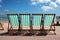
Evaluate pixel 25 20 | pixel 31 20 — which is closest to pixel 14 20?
pixel 25 20

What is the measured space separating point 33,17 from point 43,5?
2155cm

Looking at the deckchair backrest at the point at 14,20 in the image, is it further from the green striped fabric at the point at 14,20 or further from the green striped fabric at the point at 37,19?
the green striped fabric at the point at 37,19

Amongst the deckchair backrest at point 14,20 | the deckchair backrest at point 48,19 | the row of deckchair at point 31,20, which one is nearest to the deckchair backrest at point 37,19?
the row of deckchair at point 31,20

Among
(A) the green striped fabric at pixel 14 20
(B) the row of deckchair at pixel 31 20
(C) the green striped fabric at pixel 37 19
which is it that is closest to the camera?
(B) the row of deckchair at pixel 31 20

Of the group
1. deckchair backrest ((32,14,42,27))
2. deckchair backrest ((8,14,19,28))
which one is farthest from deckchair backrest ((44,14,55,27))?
deckchair backrest ((8,14,19,28))

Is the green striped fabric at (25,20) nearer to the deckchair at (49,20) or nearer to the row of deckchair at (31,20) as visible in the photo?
the row of deckchair at (31,20)

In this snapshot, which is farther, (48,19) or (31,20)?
(48,19)

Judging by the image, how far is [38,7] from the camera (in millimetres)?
32312

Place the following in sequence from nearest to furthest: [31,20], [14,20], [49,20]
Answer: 1. [31,20]
2. [49,20]
3. [14,20]

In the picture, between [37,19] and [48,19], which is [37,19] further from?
[48,19]

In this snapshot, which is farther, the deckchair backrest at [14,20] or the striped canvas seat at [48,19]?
the deckchair backrest at [14,20]

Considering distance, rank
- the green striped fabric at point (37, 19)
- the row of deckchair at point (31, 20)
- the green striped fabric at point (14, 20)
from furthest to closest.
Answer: the green striped fabric at point (14, 20), the green striped fabric at point (37, 19), the row of deckchair at point (31, 20)

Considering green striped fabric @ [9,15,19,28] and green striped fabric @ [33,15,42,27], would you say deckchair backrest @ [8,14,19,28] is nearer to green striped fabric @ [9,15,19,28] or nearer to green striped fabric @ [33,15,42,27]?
green striped fabric @ [9,15,19,28]

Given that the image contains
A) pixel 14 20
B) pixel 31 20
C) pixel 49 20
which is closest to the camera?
pixel 31 20
